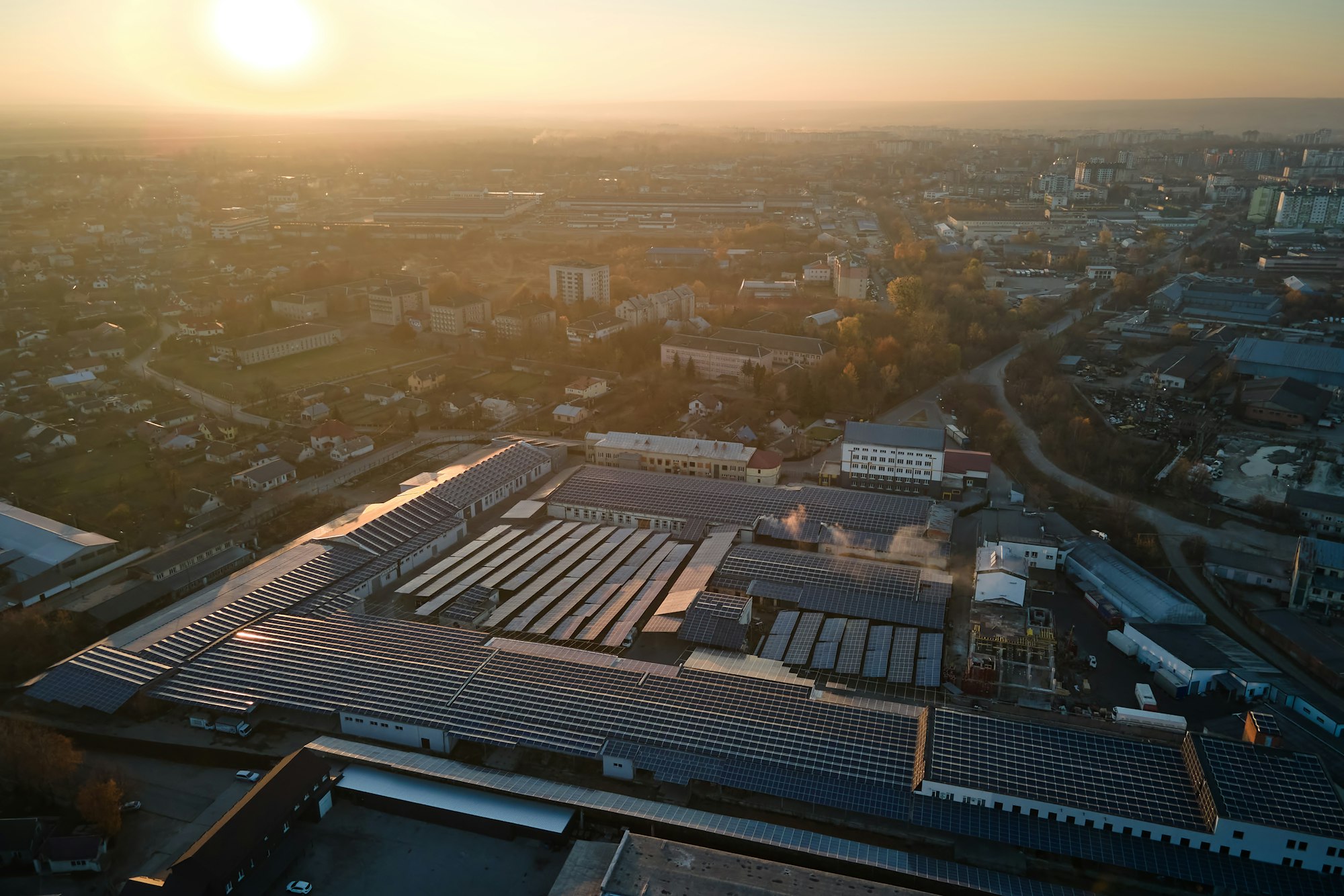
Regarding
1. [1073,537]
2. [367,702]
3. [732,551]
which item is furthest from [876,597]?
[367,702]

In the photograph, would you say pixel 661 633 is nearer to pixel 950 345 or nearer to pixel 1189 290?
pixel 950 345

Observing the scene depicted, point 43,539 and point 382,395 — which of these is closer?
point 43,539

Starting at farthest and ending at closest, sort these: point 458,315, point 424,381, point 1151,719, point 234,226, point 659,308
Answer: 1. point 234,226
2. point 659,308
3. point 458,315
4. point 424,381
5. point 1151,719

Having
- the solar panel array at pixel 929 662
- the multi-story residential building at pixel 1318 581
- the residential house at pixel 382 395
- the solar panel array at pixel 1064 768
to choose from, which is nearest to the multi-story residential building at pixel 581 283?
the residential house at pixel 382 395

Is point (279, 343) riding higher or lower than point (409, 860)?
higher

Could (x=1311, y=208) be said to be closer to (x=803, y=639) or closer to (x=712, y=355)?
(x=712, y=355)

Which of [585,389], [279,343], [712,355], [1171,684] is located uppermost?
[712,355]

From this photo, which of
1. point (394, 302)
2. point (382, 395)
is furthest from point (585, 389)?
point (394, 302)
